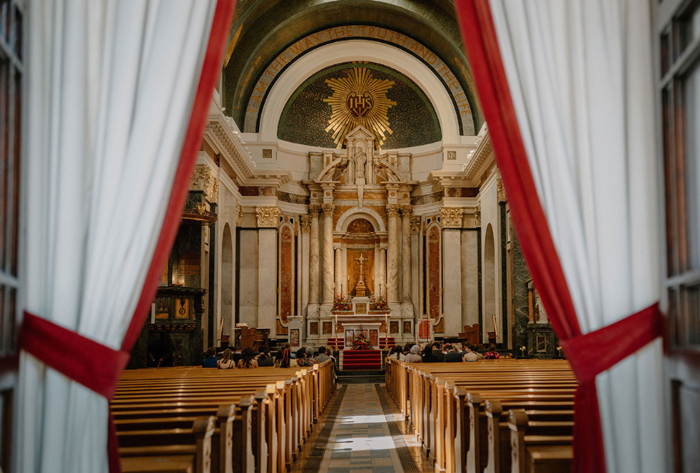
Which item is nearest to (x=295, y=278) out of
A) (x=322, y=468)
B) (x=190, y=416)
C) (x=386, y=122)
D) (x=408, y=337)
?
(x=408, y=337)

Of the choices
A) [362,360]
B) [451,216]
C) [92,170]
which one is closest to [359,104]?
[451,216]

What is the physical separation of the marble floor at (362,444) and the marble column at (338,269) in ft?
34.9

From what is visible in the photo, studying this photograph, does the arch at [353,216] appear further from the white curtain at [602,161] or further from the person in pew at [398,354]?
the white curtain at [602,161]

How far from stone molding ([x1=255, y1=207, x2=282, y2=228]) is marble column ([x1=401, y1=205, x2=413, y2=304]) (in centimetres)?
432

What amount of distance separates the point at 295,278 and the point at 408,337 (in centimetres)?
407

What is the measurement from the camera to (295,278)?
73.9ft

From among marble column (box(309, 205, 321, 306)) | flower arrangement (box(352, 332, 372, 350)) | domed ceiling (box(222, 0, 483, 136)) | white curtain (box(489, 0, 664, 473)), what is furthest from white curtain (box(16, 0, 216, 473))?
marble column (box(309, 205, 321, 306))

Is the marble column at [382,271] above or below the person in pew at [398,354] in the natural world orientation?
above

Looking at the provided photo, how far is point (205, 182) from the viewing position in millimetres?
15055

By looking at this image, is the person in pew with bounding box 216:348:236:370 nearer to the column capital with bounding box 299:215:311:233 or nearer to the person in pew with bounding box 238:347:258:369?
the person in pew with bounding box 238:347:258:369

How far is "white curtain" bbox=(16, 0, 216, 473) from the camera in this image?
3.23 metres

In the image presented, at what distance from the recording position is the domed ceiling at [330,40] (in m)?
19.2

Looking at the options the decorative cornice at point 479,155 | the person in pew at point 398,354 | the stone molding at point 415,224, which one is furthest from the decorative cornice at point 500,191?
the stone molding at point 415,224

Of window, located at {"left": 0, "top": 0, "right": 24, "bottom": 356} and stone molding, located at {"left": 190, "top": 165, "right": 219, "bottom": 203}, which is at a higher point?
stone molding, located at {"left": 190, "top": 165, "right": 219, "bottom": 203}
